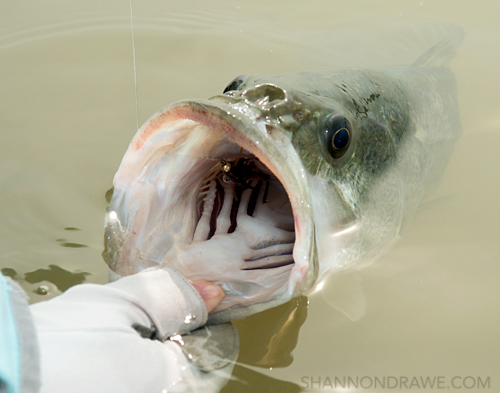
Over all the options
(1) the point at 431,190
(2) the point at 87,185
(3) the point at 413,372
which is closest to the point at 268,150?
(3) the point at 413,372

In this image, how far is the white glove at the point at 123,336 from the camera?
1156mm

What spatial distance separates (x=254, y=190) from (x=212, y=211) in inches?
9.8

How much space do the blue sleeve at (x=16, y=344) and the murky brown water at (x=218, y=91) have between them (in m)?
0.78

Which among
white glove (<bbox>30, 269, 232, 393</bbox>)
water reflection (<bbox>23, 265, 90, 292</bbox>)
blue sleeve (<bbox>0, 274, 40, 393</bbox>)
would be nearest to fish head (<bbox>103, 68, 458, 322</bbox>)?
white glove (<bbox>30, 269, 232, 393</bbox>)

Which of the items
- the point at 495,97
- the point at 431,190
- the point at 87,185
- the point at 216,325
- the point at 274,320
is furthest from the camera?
the point at 495,97

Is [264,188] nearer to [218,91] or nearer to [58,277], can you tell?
[58,277]

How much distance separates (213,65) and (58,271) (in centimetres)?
214

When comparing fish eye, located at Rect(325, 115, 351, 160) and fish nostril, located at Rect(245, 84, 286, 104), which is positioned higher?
fish nostril, located at Rect(245, 84, 286, 104)

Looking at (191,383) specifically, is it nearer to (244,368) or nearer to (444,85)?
(244,368)

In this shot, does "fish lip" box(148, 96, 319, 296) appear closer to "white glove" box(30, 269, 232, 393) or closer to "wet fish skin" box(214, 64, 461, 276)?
"wet fish skin" box(214, 64, 461, 276)

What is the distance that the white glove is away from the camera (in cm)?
116

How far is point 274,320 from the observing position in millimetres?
1916

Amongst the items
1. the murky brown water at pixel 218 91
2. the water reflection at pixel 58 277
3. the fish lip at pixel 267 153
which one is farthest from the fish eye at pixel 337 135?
the water reflection at pixel 58 277

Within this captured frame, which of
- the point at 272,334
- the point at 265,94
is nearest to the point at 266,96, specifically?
the point at 265,94
